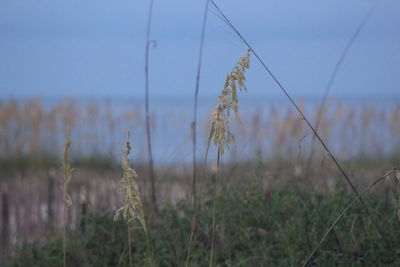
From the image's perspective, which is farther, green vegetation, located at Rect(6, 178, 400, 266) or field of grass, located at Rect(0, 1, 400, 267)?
green vegetation, located at Rect(6, 178, 400, 266)

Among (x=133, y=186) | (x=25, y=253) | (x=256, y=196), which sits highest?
(x=133, y=186)

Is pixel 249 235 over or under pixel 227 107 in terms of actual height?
under

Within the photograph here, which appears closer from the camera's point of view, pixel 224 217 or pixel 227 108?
pixel 227 108

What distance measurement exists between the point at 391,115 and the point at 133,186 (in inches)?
312

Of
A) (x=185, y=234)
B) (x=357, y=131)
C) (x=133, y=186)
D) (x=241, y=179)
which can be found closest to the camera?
(x=133, y=186)

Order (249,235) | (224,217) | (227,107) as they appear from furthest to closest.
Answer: (224,217), (249,235), (227,107)

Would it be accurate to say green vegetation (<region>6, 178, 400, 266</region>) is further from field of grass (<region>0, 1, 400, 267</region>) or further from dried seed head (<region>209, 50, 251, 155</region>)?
dried seed head (<region>209, 50, 251, 155</region>)

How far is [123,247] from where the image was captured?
3.87 m

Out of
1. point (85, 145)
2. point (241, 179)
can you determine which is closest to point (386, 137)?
point (85, 145)

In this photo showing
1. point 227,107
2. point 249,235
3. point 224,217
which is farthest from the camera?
point 224,217

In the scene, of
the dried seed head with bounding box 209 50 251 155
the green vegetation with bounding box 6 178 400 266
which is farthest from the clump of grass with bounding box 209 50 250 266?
the green vegetation with bounding box 6 178 400 266

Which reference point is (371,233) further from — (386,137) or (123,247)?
(386,137)

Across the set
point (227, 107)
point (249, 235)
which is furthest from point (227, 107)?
point (249, 235)

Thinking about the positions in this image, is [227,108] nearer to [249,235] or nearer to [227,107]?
[227,107]
